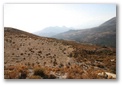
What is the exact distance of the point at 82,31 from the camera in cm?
895

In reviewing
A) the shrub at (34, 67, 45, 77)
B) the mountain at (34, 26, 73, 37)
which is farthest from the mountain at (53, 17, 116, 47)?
the shrub at (34, 67, 45, 77)

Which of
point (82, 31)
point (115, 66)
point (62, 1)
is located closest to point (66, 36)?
point (82, 31)

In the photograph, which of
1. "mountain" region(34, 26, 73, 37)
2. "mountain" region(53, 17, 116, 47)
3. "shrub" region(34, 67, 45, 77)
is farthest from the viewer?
"mountain" region(53, 17, 116, 47)

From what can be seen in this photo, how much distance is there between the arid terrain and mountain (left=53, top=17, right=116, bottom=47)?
0.18m

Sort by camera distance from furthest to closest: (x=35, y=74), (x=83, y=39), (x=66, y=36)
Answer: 1. (x=83, y=39)
2. (x=66, y=36)
3. (x=35, y=74)

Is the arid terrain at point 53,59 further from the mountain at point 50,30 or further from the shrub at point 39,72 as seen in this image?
the mountain at point 50,30

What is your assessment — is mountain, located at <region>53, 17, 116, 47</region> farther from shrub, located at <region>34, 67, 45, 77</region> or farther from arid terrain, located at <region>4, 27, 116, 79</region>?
shrub, located at <region>34, 67, 45, 77</region>

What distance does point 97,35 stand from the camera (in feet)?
30.4

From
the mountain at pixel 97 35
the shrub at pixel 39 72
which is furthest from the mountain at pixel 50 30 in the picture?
the shrub at pixel 39 72

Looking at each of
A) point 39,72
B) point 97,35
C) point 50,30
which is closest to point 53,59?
point 39,72

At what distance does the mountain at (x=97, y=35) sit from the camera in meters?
8.46

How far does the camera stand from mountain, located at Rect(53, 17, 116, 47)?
27.8ft

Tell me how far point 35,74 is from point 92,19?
251 centimetres

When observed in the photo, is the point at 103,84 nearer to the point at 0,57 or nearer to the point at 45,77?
the point at 45,77
